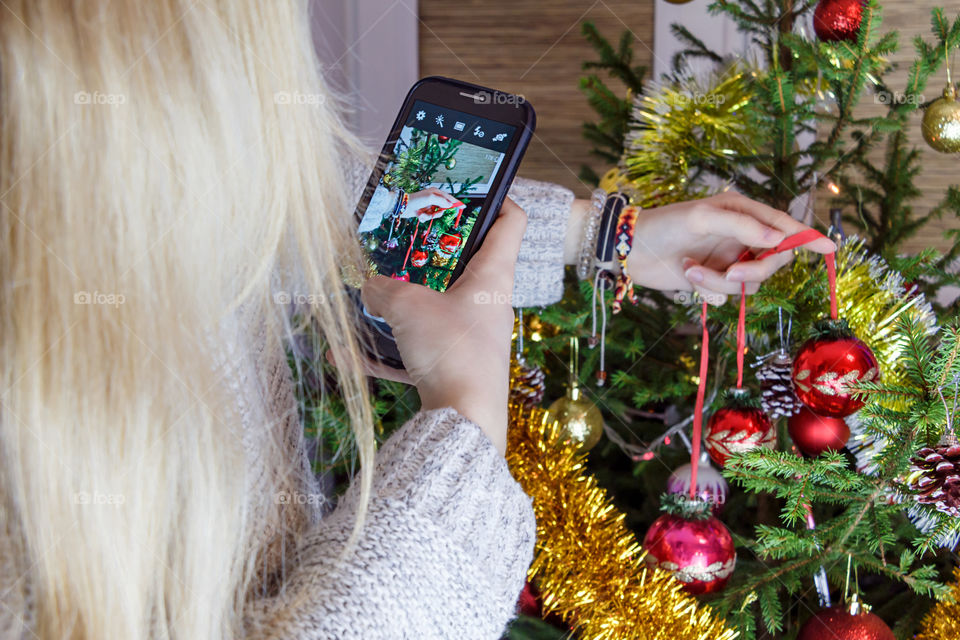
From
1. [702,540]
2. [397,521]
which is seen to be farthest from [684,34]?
[397,521]

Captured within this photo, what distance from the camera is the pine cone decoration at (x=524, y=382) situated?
0.71m

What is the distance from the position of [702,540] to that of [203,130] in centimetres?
43

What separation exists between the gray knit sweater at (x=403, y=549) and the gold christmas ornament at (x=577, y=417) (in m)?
0.29

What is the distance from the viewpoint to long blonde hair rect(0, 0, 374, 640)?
0.93ft

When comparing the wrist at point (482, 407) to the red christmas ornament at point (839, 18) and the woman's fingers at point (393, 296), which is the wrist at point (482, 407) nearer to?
the woman's fingers at point (393, 296)

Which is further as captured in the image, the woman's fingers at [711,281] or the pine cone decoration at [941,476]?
the woman's fingers at [711,281]

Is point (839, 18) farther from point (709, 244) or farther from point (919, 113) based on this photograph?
point (919, 113)

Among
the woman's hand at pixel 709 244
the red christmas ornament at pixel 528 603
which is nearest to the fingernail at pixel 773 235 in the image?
the woman's hand at pixel 709 244

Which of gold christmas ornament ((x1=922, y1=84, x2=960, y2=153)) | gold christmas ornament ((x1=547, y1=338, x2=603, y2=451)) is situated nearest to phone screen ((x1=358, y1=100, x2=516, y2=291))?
gold christmas ornament ((x1=547, y1=338, x2=603, y2=451))

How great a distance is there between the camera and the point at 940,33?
21.2 inches

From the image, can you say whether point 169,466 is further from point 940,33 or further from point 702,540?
point 940,33

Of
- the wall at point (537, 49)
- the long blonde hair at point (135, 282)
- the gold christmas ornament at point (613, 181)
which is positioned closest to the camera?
the long blonde hair at point (135, 282)

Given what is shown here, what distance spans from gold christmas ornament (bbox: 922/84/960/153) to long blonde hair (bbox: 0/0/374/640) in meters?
0.49

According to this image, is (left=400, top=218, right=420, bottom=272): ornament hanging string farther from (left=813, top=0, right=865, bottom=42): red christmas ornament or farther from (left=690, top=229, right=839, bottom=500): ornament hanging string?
(left=813, top=0, right=865, bottom=42): red christmas ornament
